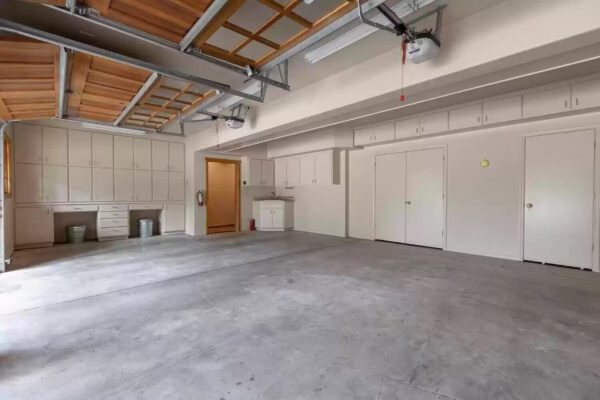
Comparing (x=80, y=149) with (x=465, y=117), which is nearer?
(x=465, y=117)

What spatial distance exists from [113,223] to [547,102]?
359 inches

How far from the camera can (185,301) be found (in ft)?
10.1

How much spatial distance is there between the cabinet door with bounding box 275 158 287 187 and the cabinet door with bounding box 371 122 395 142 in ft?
10.8

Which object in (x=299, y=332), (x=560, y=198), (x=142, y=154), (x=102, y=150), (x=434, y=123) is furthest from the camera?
(x=142, y=154)

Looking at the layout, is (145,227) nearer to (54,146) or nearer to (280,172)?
(54,146)

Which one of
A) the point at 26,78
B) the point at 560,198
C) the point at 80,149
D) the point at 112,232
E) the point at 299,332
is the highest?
the point at 26,78

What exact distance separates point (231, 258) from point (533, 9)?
499 cm

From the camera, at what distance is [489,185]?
16.9 ft

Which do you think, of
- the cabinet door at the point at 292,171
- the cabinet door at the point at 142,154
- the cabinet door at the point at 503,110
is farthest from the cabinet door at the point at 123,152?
the cabinet door at the point at 503,110

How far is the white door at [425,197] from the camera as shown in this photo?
579 centimetres

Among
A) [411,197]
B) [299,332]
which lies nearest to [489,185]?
[411,197]

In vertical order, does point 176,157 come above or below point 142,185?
above

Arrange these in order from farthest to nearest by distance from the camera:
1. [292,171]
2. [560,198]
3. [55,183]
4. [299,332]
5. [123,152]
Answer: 1. [292,171]
2. [123,152]
3. [55,183]
4. [560,198]
5. [299,332]

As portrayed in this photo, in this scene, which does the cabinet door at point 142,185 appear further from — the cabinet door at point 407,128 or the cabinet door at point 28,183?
the cabinet door at point 407,128
